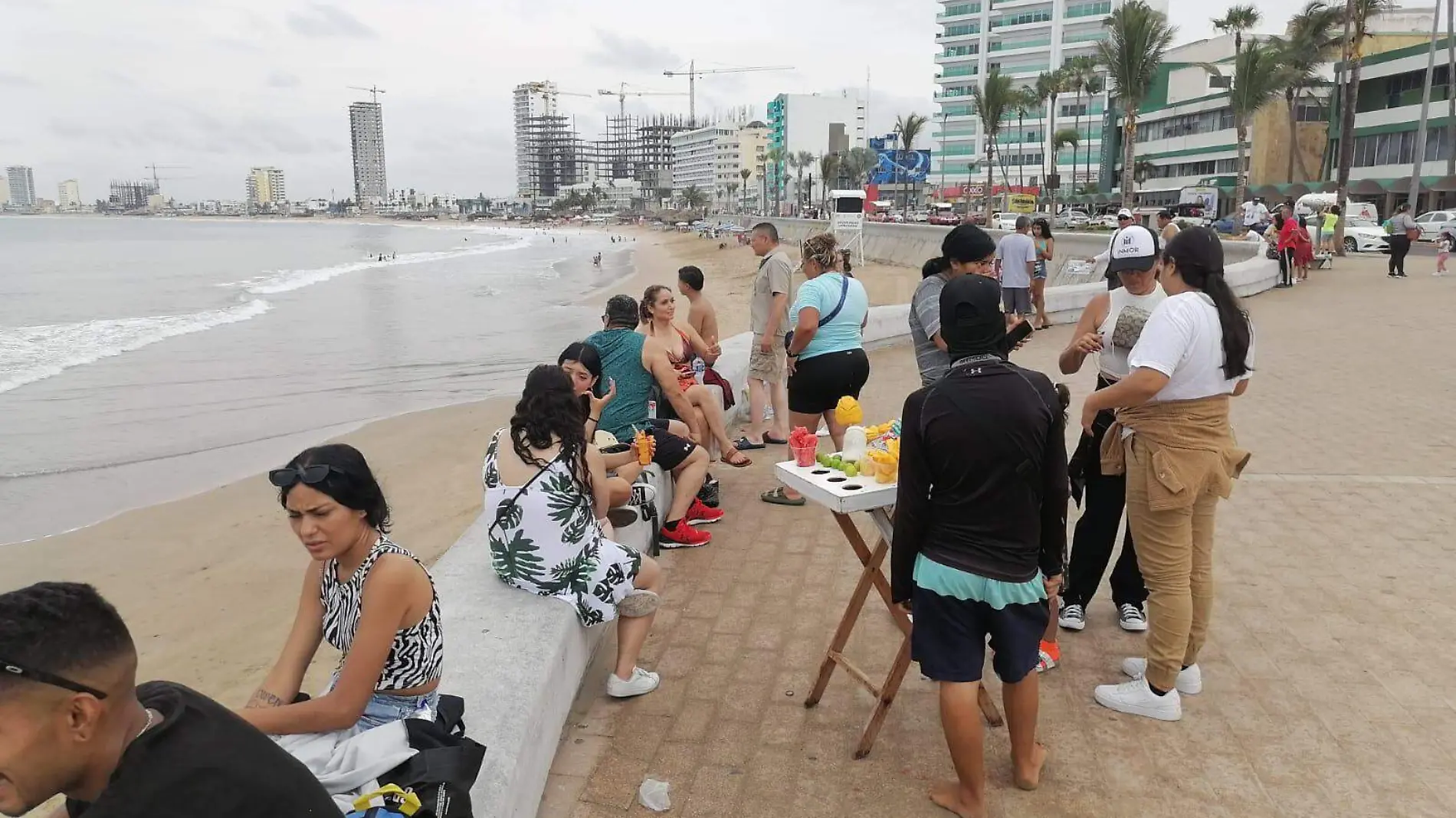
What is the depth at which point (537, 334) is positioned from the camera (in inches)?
836

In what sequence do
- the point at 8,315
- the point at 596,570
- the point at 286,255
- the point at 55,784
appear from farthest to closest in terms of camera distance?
the point at 286,255, the point at 8,315, the point at 596,570, the point at 55,784

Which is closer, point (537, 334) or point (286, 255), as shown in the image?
point (537, 334)

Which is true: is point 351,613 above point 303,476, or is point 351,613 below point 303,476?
below

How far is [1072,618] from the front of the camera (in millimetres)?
4156

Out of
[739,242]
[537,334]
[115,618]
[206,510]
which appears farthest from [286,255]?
[115,618]

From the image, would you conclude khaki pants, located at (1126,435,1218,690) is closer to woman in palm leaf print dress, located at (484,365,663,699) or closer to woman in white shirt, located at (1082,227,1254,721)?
woman in white shirt, located at (1082,227,1254,721)

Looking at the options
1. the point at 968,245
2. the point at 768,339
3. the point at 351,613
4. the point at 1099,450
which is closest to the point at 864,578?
the point at 1099,450

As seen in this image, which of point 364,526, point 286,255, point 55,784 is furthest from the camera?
point 286,255

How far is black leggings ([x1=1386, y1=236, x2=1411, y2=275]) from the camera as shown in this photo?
18.5m

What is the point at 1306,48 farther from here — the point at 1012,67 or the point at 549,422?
the point at 1012,67

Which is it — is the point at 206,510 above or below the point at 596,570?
below

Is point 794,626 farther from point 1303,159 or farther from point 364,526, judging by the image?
point 1303,159

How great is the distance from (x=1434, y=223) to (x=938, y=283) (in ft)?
111

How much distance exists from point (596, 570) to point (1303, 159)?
60546mm
